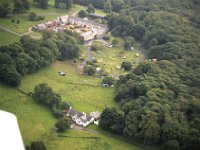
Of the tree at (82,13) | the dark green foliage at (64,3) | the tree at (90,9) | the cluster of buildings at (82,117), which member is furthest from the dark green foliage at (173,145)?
the tree at (90,9)

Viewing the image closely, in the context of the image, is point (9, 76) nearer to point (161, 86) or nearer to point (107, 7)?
point (161, 86)

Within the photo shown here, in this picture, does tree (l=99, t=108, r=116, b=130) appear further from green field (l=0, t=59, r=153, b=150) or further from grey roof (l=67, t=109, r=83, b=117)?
grey roof (l=67, t=109, r=83, b=117)

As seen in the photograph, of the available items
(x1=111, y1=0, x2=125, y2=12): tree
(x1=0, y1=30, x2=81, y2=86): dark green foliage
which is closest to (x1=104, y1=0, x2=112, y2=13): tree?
(x1=111, y1=0, x2=125, y2=12): tree

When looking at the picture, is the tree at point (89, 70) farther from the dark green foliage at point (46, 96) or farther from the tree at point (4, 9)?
the tree at point (4, 9)

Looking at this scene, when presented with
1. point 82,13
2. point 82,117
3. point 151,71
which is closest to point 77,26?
point 82,13

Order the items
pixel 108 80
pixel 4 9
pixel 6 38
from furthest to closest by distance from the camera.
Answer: pixel 4 9, pixel 6 38, pixel 108 80

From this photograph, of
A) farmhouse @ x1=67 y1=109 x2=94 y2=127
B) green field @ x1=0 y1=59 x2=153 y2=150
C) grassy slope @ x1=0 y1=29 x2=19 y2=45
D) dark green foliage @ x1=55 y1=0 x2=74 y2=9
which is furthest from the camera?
dark green foliage @ x1=55 y1=0 x2=74 y2=9

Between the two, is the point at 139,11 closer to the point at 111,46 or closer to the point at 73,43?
the point at 111,46
